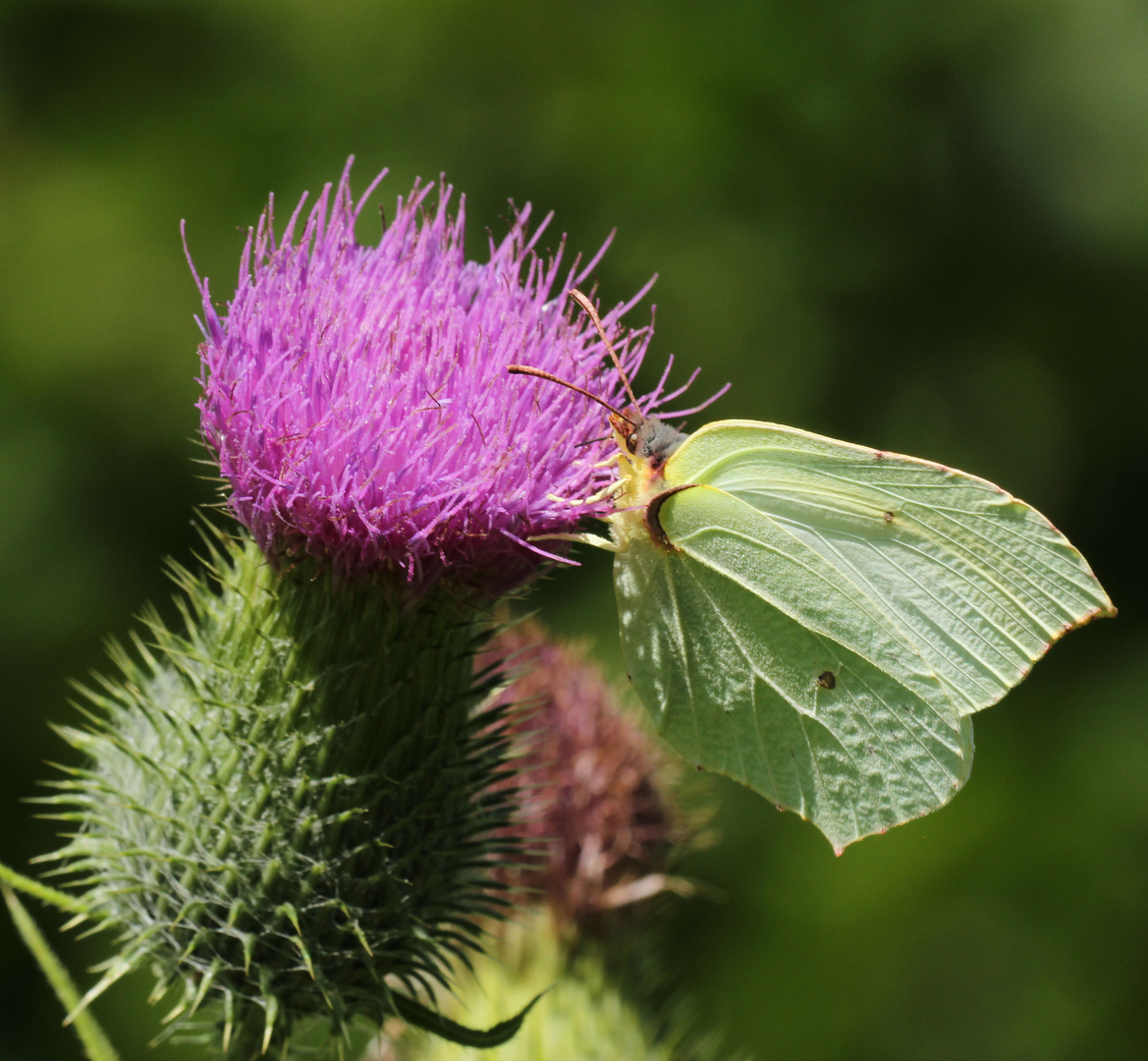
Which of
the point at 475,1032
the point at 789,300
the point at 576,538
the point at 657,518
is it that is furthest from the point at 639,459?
the point at 789,300

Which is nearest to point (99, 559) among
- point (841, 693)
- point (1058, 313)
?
point (841, 693)

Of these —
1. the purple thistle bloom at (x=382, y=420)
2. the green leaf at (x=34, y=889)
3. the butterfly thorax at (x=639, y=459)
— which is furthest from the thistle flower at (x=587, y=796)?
the green leaf at (x=34, y=889)

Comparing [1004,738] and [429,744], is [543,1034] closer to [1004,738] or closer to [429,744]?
[429,744]

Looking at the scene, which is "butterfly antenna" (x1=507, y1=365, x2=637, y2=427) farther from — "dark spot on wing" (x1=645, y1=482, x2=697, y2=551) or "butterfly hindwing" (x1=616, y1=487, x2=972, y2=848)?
"butterfly hindwing" (x1=616, y1=487, x2=972, y2=848)

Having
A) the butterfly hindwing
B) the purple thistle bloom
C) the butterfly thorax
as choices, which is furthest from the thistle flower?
the purple thistle bloom

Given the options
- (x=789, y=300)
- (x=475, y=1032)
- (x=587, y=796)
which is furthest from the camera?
(x=789, y=300)

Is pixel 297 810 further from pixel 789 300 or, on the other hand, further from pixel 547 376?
pixel 789 300

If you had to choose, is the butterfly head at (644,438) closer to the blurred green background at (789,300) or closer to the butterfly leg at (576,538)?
the butterfly leg at (576,538)
